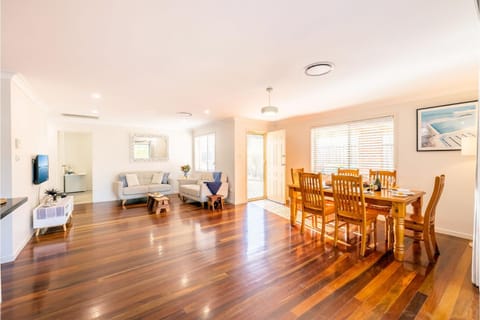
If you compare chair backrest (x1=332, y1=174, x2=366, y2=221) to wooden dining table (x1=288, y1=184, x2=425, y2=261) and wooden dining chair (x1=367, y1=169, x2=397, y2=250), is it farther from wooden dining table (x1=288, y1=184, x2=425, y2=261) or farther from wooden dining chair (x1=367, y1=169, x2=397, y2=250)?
wooden dining chair (x1=367, y1=169, x2=397, y2=250)

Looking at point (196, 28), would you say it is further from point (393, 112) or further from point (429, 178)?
point (429, 178)

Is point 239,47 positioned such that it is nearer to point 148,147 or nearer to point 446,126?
point 446,126

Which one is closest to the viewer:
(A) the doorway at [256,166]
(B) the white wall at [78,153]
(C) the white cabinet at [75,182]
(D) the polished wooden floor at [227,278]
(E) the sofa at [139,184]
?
(D) the polished wooden floor at [227,278]

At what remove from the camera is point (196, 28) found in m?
1.72

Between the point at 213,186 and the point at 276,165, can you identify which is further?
the point at 276,165

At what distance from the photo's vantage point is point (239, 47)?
2014 millimetres

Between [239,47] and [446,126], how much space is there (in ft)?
12.1

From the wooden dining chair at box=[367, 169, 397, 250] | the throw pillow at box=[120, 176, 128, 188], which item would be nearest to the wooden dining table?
the wooden dining chair at box=[367, 169, 397, 250]

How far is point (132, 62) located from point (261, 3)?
5.44 ft

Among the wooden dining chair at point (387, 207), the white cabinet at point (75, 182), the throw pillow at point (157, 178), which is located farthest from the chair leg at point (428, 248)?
the white cabinet at point (75, 182)

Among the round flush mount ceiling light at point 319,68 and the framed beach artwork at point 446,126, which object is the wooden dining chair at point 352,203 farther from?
the framed beach artwork at point 446,126

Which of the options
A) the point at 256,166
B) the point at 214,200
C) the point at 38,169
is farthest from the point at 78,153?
the point at 256,166

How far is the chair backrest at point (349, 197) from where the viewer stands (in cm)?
269

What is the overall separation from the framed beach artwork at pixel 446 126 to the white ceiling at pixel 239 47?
29 centimetres
